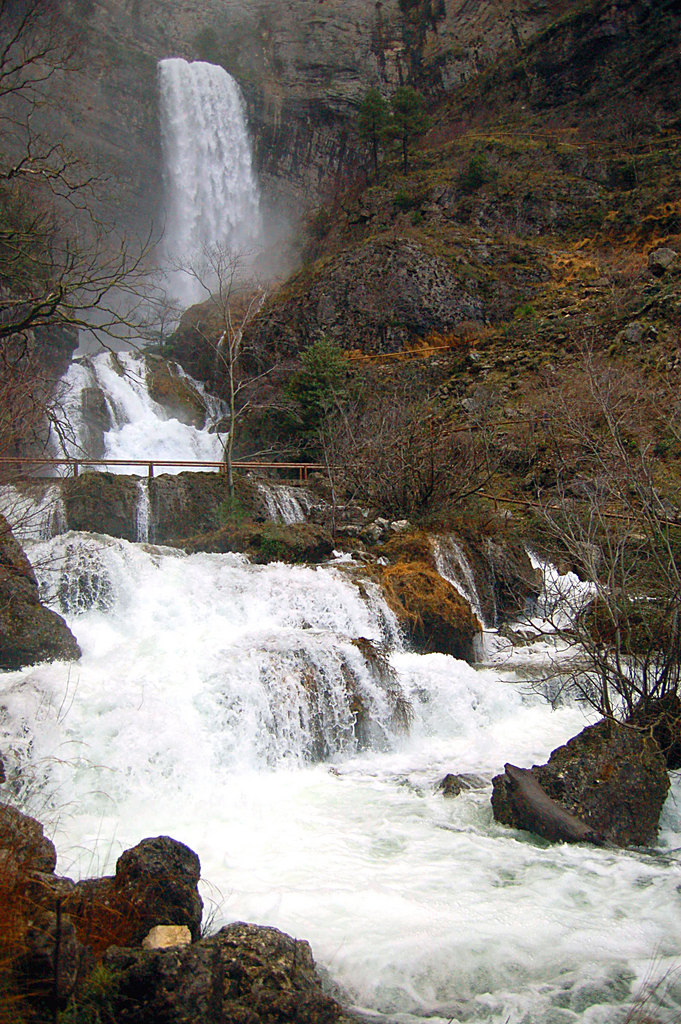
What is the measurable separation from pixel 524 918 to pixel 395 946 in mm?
1026

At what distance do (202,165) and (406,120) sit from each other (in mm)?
14079

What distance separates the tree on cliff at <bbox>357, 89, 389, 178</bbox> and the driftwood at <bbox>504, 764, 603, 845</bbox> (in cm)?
4261

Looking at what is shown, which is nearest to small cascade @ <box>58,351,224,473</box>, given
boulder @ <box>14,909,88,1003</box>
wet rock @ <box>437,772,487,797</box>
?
wet rock @ <box>437,772,487,797</box>

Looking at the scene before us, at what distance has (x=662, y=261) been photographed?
2367 centimetres

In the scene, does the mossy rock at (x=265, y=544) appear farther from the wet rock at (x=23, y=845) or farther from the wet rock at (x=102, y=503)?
the wet rock at (x=23, y=845)

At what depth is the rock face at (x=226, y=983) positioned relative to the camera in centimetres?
302

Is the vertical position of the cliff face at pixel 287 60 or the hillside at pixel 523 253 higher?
the cliff face at pixel 287 60

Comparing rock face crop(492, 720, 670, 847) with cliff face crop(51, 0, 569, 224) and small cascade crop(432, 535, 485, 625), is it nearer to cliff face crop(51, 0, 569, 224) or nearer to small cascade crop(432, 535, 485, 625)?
small cascade crop(432, 535, 485, 625)

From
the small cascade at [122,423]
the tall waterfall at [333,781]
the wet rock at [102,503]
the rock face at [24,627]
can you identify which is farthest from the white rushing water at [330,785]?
the small cascade at [122,423]

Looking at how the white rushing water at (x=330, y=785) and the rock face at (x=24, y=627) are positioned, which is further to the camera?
the rock face at (x=24, y=627)

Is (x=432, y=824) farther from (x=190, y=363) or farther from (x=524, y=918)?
(x=190, y=363)

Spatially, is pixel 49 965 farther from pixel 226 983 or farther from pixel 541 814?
pixel 541 814

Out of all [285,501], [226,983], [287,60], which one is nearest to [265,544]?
[285,501]

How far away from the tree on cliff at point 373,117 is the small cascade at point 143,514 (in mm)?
32824
